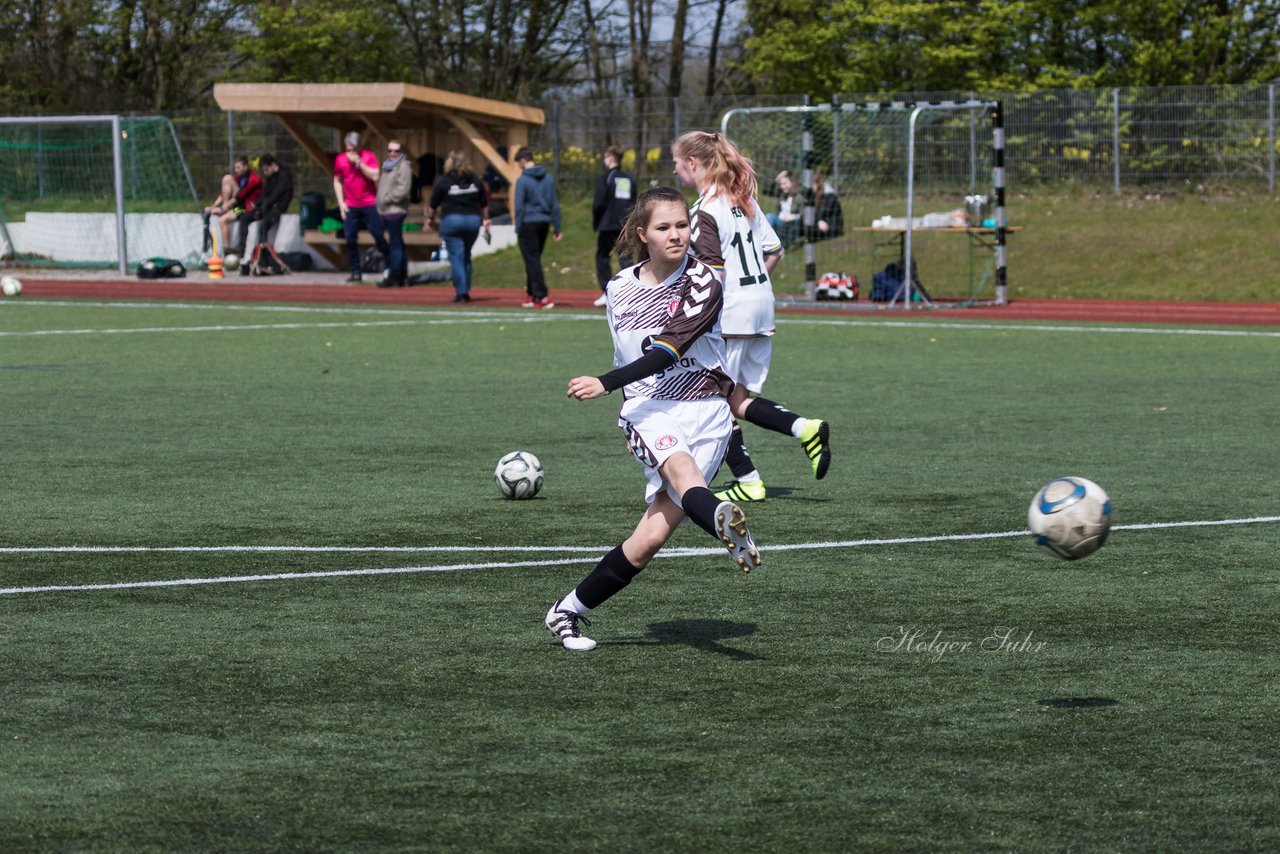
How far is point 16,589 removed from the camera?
6.94 metres

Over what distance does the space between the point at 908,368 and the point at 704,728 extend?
11.7 m

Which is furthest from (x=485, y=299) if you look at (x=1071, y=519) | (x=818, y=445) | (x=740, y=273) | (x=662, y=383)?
(x=1071, y=519)

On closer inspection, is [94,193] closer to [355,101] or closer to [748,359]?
[355,101]

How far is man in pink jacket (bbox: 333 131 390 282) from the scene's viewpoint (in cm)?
2811

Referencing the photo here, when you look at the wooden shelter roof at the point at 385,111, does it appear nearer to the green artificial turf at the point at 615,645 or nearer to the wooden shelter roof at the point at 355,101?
the wooden shelter roof at the point at 355,101

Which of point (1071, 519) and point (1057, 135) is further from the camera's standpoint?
point (1057, 135)

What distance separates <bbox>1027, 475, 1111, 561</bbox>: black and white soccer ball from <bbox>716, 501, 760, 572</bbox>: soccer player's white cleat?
97cm

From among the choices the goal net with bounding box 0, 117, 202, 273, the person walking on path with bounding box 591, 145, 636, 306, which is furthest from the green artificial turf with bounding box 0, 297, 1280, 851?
the goal net with bounding box 0, 117, 202, 273

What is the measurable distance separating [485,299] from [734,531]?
21763mm

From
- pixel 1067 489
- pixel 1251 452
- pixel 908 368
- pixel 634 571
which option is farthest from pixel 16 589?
pixel 908 368

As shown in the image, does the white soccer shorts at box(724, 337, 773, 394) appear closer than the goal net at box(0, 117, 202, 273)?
Yes

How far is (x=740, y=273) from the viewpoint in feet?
31.7

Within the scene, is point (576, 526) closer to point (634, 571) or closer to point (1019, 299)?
point (634, 571)

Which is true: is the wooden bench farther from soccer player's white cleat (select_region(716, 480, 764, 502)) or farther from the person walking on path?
soccer player's white cleat (select_region(716, 480, 764, 502))
